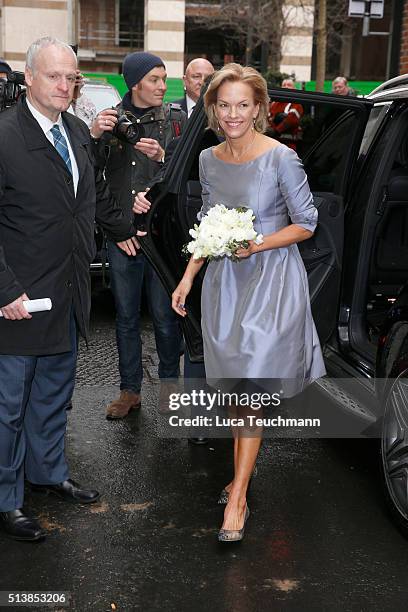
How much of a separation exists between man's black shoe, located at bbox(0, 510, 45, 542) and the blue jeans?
1.61m

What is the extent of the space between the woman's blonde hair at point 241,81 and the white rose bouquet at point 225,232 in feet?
1.36

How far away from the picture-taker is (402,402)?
3.46 meters

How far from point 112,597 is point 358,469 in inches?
67.5

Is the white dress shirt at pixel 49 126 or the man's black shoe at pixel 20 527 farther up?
the white dress shirt at pixel 49 126

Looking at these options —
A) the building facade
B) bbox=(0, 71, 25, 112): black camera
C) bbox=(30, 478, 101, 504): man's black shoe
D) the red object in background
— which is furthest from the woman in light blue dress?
the building facade

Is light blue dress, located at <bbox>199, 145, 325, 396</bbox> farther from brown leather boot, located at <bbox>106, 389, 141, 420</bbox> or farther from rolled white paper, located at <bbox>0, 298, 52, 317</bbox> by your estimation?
brown leather boot, located at <bbox>106, 389, 141, 420</bbox>

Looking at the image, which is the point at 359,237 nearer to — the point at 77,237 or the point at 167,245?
the point at 167,245

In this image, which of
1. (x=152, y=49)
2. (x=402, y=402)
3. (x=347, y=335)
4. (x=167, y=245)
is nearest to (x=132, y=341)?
(x=167, y=245)

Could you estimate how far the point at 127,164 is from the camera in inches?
183

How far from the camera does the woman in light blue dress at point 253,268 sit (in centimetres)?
343

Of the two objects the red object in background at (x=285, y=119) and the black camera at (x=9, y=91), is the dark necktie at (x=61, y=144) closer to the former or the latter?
the black camera at (x=9, y=91)

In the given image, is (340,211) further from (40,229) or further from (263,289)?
(40,229)

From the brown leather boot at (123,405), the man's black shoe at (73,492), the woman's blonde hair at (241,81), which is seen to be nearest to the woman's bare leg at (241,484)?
the man's black shoe at (73,492)

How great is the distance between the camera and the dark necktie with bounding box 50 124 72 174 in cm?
347
